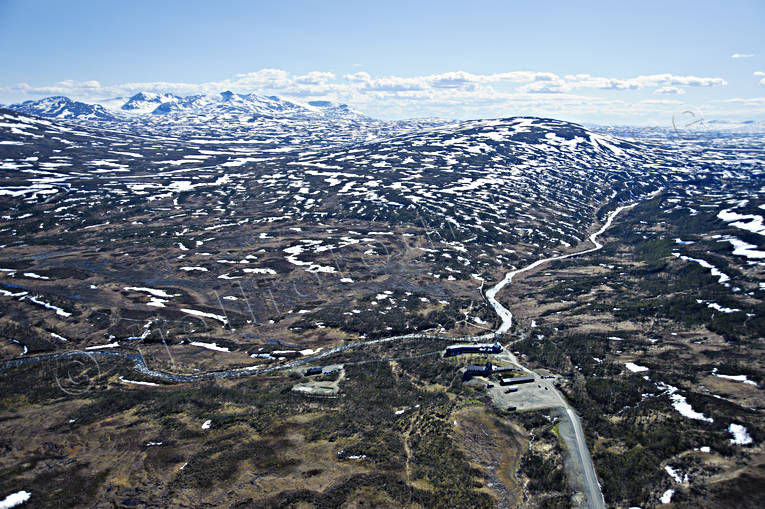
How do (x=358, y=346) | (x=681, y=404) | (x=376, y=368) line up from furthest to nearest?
(x=358, y=346), (x=376, y=368), (x=681, y=404)

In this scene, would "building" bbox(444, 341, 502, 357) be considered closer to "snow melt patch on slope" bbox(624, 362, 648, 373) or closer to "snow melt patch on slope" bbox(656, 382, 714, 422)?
"snow melt patch on slope" bbox(624, 362, 648, 373)

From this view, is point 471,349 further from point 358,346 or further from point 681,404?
point 681,404

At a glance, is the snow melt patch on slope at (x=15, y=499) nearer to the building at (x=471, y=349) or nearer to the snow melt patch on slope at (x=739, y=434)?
the building at (x=471, y=349)

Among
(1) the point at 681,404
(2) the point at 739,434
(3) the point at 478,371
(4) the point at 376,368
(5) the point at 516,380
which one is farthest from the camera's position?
(4) the point at 376,368

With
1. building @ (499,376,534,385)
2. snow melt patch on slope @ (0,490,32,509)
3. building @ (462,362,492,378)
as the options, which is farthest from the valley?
building @ (499,376,534,385)

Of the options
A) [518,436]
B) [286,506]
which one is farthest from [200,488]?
[518,436]

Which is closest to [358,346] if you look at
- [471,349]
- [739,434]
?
[471,349]

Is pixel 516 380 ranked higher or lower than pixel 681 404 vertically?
lower

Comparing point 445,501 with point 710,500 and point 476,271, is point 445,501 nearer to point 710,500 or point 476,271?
point 710,500

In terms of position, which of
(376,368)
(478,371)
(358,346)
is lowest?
(358,346)
